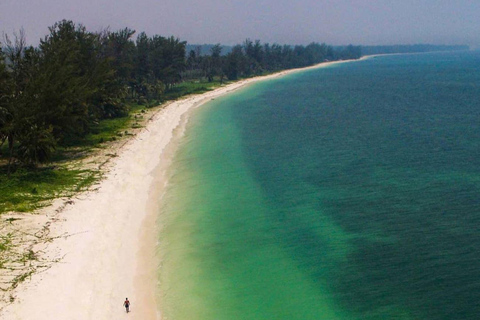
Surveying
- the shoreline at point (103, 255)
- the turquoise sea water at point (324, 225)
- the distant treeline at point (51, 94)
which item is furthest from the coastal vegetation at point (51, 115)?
the turquoise sea water at point (324, 225)

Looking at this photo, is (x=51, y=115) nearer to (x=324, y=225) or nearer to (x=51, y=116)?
(x=51, y=116)

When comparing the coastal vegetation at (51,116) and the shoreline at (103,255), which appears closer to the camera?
the shoreline at (103,255)

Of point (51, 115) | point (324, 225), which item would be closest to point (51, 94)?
point (51, 115)

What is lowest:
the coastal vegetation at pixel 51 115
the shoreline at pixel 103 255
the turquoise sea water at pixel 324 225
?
the turquoise sea water at pixel 324 225

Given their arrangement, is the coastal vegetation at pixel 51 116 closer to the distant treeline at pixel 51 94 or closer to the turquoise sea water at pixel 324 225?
the distant treeline at pixel 51 94

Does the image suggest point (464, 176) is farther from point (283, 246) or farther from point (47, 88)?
point (47, 88)

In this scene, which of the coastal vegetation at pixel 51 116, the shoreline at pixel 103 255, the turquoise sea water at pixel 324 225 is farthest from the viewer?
the coastal vegetation at pixel 51 116

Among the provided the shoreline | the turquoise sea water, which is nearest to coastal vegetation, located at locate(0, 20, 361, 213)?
the shoreline
